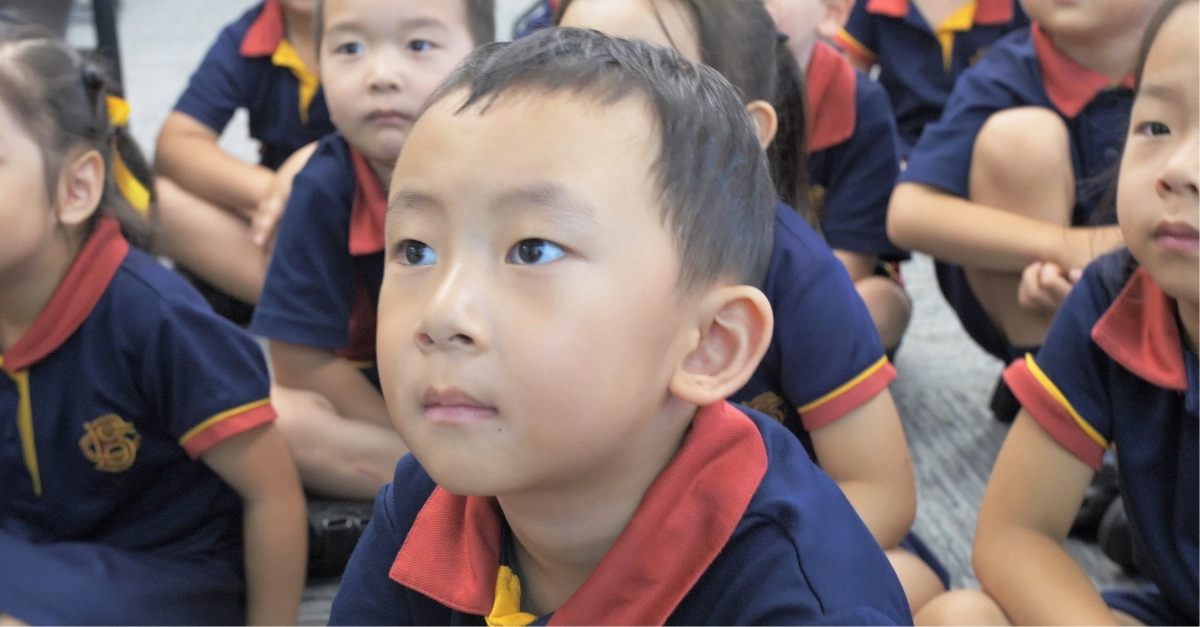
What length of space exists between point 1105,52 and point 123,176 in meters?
0.94

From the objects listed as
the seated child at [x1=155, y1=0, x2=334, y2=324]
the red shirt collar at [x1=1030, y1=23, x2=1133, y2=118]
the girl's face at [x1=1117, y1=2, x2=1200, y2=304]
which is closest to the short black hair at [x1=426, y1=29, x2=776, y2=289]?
the girl's face at [x1=1117, y1=2, x2=1200, y2=304]

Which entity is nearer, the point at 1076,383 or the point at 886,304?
the point at 1076,383

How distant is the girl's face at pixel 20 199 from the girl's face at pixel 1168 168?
745 mm

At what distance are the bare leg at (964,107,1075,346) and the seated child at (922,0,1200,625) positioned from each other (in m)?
0.39

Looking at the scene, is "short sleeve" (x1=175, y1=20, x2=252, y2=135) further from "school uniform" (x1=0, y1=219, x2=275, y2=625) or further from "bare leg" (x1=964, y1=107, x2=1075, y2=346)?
"bare leg" (x1=964, y1=107, x2=1075, y2=346)

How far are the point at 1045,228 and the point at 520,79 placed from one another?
0.84m

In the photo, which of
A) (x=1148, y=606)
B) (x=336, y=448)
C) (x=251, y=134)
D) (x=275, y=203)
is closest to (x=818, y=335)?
(x=1148, y=606)

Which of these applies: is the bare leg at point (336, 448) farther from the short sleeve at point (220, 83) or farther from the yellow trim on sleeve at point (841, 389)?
the short sleeve at point (220, 83)

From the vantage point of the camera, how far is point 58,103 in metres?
1.04

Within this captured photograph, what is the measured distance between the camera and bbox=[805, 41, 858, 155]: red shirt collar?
4.86ft

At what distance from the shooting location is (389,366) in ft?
1.96

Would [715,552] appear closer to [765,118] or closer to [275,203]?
[765,118]

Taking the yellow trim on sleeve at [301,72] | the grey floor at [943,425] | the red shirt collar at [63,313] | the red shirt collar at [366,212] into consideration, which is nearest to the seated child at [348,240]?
the red shirt collar at [366,212]

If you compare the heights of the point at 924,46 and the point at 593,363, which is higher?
the point at 593,363
